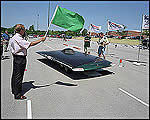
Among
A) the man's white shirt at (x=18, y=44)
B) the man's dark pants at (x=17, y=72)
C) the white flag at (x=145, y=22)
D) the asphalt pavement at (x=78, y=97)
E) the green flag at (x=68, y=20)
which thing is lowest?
the asphalt pavement at (x=78, y=97)

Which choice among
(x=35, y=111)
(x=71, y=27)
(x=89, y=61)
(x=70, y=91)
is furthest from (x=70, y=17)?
(x=35, y=111)

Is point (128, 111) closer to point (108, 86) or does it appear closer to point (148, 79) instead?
point (108, 86)

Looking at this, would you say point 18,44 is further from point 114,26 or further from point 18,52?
point 114,26

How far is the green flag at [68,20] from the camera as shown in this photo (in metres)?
5.55

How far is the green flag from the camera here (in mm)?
5552

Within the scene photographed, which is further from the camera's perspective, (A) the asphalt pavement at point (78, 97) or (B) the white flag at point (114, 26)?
(B) the white flag at point (114, 26)

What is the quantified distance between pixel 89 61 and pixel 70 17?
1.87 meters

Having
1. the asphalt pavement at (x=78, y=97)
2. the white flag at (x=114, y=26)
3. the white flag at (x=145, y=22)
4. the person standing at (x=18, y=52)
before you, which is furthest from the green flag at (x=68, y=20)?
the white flag at (x=114, y=26)

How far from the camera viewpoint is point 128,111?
3635 mm

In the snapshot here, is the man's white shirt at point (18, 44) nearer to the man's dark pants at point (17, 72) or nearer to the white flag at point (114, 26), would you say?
the man's dark pants at point (17, 72)

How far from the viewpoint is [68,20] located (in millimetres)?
5832

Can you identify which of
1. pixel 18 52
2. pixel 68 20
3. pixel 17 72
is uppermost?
pixel 68 20

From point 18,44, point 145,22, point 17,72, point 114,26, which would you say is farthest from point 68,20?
point 114,26

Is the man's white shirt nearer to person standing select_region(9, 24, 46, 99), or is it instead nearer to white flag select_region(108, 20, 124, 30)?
person standing select_region(9, 24, 46, 99)
